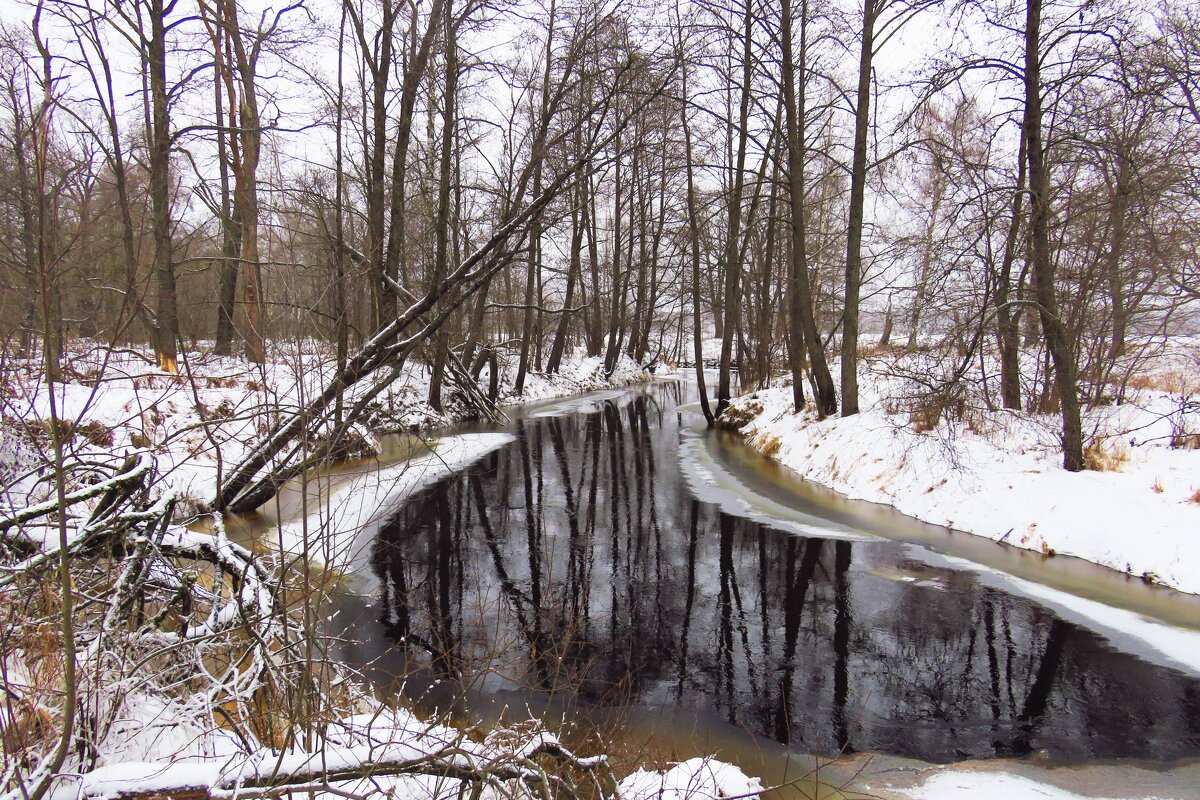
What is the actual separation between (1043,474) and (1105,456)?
2.86 ft

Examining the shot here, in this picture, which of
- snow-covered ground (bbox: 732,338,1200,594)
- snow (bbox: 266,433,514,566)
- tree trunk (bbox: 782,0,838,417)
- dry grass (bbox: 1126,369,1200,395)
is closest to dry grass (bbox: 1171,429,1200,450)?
snow-covered ground (bbox: 732,338,1200,594)

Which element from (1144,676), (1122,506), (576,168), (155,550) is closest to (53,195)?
(155,550)

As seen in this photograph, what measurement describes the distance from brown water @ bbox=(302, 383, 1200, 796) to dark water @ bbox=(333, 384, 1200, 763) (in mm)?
24

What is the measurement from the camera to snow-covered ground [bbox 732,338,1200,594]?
7.42m

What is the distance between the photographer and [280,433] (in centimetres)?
725

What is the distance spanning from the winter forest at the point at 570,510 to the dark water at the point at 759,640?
0.04m

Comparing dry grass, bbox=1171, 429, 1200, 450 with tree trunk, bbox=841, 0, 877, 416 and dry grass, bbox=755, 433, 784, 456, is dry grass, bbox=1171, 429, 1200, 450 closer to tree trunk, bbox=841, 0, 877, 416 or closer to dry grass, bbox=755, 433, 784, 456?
tree trunk, bbox=841, 0, 877, 416

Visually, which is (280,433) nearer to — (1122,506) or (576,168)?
(576,168)

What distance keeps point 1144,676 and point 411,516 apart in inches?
351

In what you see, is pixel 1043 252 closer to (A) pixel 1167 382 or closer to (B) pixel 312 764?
(A) pixel 1167 382

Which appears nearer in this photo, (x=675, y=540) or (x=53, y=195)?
(x=53, y=195)

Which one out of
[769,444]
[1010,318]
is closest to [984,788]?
[1010,318]

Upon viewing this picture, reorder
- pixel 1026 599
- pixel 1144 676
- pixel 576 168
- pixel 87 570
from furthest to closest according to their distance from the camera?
pixel 1026 599 → pixel 576 168 → pixel 1144 676 → pixel 87 570

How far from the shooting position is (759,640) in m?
6.16
